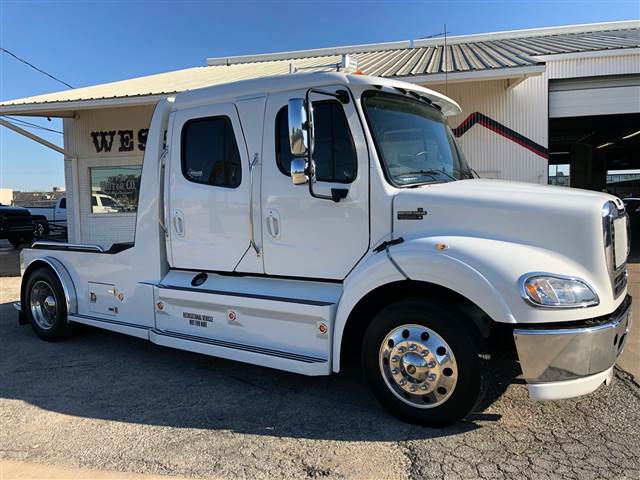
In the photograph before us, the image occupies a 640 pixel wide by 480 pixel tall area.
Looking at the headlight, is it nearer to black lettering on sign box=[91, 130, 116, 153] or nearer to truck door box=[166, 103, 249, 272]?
truck door box=[166, 103, 249, 272]

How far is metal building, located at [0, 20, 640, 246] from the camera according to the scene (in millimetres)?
10820

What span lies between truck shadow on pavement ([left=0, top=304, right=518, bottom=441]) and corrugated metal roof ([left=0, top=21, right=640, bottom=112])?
17.3 feet

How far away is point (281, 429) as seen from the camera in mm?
3582

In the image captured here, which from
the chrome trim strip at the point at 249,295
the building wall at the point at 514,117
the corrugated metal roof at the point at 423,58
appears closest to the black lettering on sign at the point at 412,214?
the chrome trim strip at the point at 249,295

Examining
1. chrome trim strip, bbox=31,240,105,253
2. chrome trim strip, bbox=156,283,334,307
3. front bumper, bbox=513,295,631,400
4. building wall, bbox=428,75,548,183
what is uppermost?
building wall, bbox=428,75,548,183

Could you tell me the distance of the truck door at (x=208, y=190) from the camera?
14.3 ft

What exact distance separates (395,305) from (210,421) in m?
1.59

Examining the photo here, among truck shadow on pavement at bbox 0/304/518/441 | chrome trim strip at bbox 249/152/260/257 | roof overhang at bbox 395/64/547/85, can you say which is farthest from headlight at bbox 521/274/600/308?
roof overhang at bbox 395/64/547/85

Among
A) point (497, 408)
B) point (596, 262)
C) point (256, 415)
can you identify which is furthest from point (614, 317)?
point (256, 415)

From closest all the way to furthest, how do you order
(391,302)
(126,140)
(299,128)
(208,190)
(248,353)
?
(299,128) < (391,302) < (248,353) < (208,190) < (126,140)

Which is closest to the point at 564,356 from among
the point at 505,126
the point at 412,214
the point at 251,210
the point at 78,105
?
the point at 412,214

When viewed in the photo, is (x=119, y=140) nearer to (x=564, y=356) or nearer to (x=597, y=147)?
(x=564, y=356)

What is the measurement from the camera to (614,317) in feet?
10.7

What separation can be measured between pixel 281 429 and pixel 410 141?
2333mm
